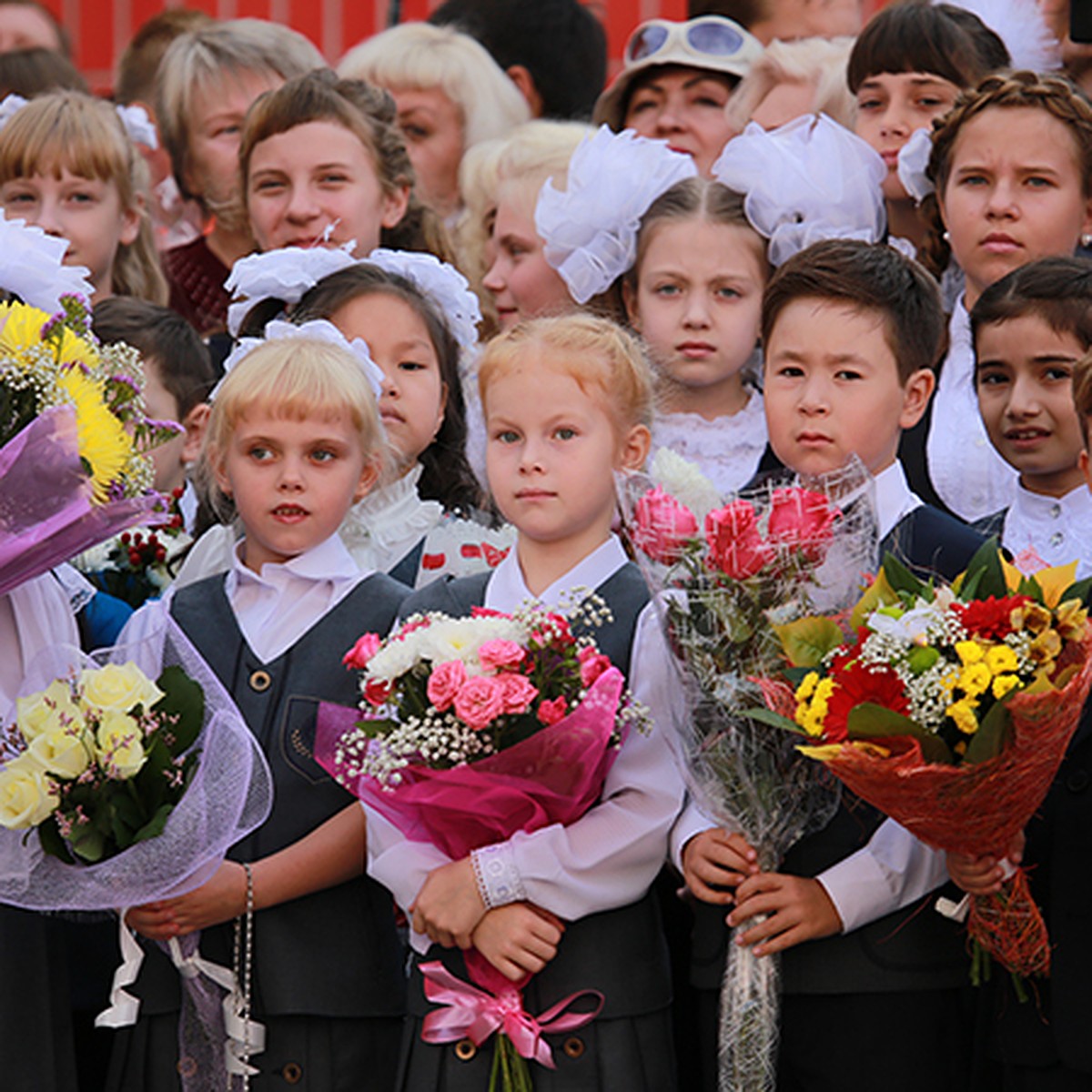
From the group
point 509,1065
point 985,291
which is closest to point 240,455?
point 509,1065

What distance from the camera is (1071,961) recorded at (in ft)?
10.7

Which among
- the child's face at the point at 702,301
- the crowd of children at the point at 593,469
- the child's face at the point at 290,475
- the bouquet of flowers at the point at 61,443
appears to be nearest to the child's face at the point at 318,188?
the crowd of children at the point at 593,469

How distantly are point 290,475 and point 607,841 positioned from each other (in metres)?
0.99

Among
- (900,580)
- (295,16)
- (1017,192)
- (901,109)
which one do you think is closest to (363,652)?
(900,580)

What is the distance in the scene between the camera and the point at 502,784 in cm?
327

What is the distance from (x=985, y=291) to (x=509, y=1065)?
1.99 metres

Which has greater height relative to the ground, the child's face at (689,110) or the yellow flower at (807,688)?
the child's face at (689,110)

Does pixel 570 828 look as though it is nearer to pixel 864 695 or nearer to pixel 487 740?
pixel 487 740

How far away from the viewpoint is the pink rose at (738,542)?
10.4 feet

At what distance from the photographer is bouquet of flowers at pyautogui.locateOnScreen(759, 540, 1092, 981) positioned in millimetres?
2928

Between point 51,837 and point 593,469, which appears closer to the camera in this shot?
point 51,837

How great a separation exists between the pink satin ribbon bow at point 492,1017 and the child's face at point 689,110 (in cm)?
318

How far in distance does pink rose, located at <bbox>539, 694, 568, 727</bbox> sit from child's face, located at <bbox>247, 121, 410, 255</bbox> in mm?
2386

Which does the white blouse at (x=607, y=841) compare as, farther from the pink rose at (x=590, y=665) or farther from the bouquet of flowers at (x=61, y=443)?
the bouquet of flowers at (x=61, y=443)
